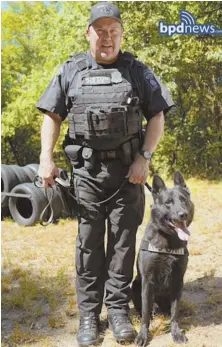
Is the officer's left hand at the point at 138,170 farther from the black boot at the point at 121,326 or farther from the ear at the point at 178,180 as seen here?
the black boot at the point at 121,326

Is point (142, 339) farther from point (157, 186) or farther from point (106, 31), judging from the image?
point (106, 31)

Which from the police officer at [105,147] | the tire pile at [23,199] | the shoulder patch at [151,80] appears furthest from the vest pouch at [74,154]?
the tire pile at [23,199]

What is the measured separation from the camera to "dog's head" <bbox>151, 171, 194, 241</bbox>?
3.11m

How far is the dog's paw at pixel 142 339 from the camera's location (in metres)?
3.22

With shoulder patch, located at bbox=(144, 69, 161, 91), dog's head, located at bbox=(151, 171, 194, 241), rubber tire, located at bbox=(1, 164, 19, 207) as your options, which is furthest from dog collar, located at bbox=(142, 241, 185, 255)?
rubber tire, located at bbox=(1, 164, 19, 207)

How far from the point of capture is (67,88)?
10.5 ft

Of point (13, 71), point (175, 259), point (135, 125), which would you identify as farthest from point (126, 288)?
point (13, 71)

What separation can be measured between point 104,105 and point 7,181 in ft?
17.2

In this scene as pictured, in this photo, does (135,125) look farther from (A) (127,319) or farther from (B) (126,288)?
(A) (127,319)

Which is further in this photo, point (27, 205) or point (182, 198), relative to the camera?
point (27, 205)

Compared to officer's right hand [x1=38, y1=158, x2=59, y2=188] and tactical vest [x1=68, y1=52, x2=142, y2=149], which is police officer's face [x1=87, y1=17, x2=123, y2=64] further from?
officer's right hand [x1=38, y1=158, x2=59, y2=188]

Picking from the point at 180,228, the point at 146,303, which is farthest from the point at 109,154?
the point at 146,303

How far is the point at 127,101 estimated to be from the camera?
10.1 ft

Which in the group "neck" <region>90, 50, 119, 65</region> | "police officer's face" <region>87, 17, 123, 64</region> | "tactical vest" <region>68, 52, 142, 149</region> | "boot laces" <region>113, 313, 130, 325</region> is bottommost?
"boot laces" <region>113, 313, 130, 325</region>
